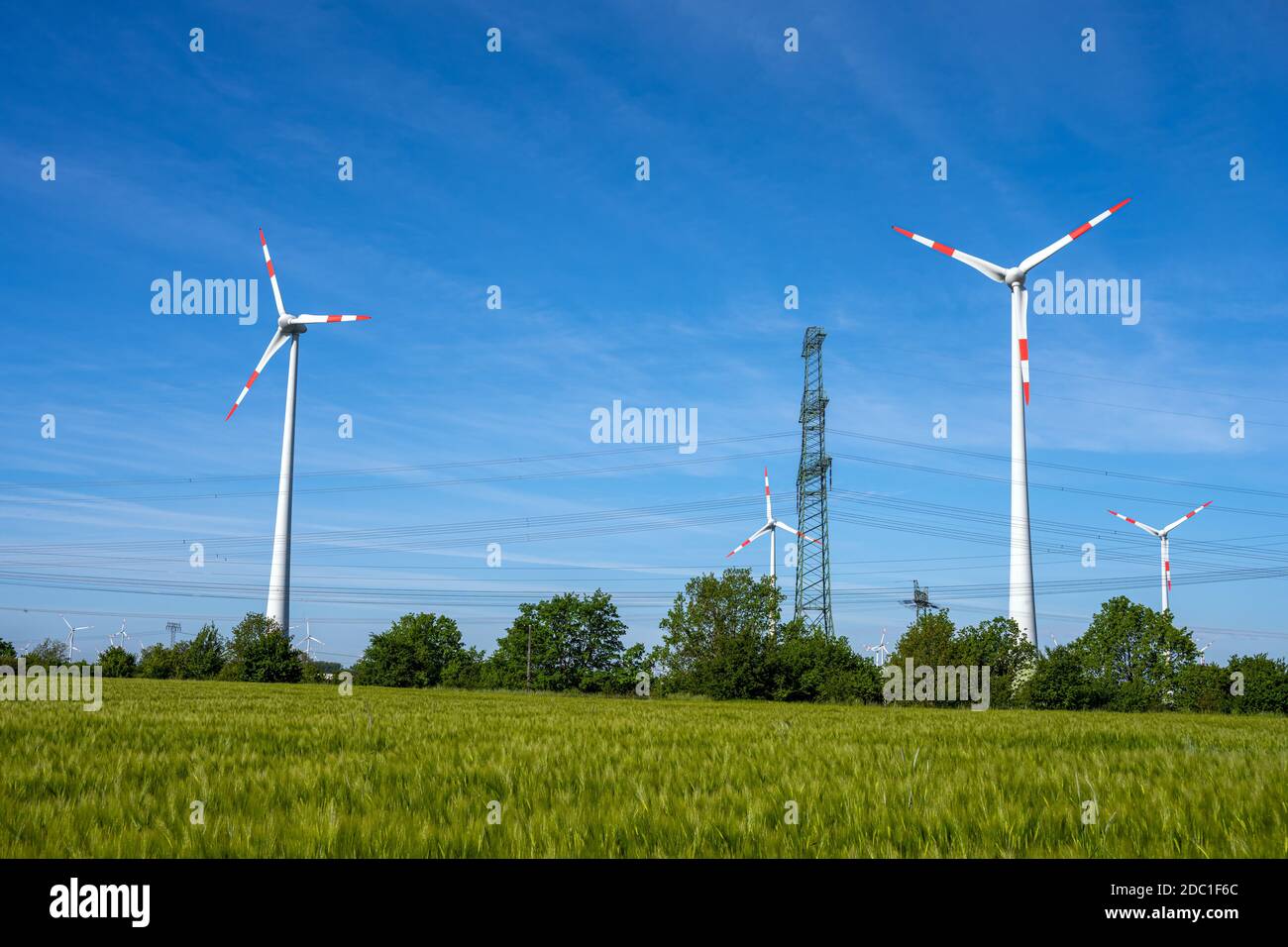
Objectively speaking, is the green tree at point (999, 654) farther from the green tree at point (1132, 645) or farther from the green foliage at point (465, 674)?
the green foliage at point (465, 674)

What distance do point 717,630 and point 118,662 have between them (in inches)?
3168

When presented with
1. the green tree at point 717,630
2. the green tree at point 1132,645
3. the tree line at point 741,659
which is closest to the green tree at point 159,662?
the tree line at point 741,659

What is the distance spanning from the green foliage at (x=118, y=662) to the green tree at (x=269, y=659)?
3016 centimetres

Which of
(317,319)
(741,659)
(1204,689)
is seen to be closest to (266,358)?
(317,319)

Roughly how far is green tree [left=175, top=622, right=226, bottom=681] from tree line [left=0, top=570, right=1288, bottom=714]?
202mm

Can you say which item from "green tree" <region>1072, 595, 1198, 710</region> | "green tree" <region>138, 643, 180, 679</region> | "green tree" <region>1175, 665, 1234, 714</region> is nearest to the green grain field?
"green tree" <region>1175, 665, 1234, 714</region>

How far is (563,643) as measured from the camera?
12850 centimetres

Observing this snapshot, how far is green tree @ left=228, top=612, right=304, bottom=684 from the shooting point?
9319 centimetres

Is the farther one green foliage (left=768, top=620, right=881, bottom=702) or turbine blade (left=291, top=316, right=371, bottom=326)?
turbine blade (left=291, top=316, right=371, bottom=326)

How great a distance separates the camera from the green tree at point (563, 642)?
126m

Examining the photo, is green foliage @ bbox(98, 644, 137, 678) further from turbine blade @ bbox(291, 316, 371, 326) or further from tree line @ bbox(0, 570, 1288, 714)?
turbine blade @ bbox(291, 316, 371, 326)
